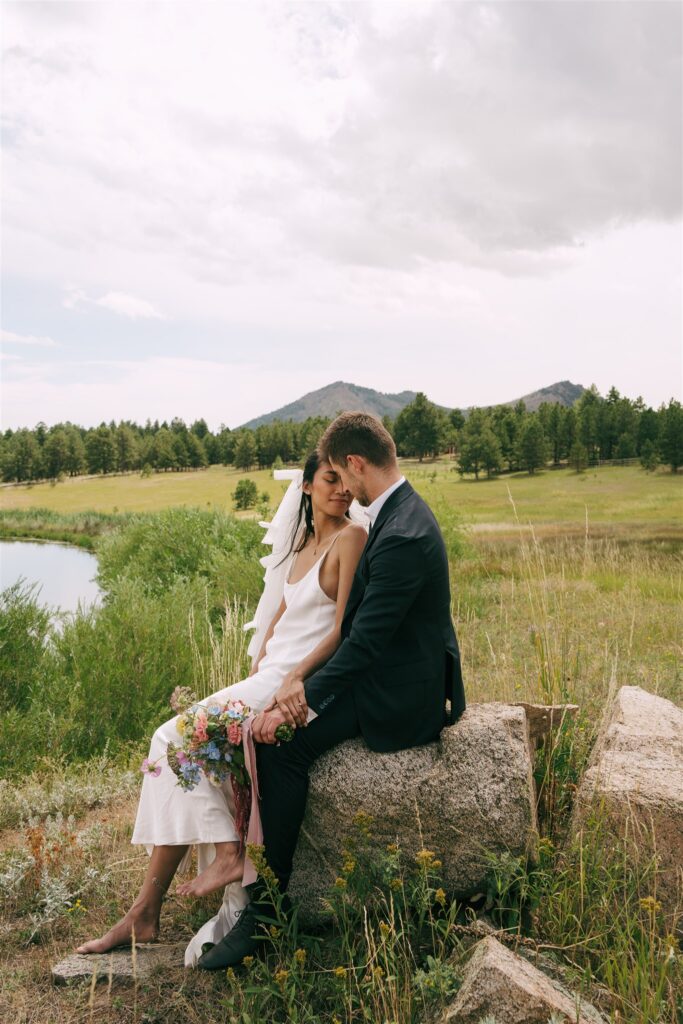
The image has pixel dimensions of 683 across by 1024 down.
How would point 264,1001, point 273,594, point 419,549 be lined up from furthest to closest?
point 273,594 < point 419,549 < point 264,1001

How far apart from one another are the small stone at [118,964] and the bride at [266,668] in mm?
51

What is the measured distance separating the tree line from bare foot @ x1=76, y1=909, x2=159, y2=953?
28.6m

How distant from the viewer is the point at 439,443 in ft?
201

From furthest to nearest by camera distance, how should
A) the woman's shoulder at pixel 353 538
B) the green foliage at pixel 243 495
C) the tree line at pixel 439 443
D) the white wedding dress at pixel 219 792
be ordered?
1. the tree line at pixel 439 443
2. the green foliage at pixel 243 495
3. the woman's shoulder at pixel 353 538
4. the white wedding dress at pixel 219 792

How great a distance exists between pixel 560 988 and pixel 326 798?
1.25 m

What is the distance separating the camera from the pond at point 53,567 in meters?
33.9

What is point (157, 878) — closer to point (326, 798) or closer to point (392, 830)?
point (326, 798)

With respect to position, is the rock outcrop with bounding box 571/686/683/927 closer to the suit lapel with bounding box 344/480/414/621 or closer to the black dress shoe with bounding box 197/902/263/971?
the suit lapel with bounding box 344/480/414/621

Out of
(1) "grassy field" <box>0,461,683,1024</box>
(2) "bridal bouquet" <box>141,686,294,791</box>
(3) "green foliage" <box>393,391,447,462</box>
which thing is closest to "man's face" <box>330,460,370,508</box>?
(1) "grassy field" <box>0,461,683,1024</box>

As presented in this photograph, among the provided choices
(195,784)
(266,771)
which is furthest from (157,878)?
(266,771)

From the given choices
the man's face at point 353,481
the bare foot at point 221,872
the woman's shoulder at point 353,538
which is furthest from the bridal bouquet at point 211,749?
the man's face at point 353,481

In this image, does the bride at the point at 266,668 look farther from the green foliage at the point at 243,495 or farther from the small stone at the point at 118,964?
the green foliage at the point at 243,495

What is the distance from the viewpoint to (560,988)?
2861mm

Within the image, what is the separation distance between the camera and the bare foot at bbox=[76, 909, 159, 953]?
368 centimetres
